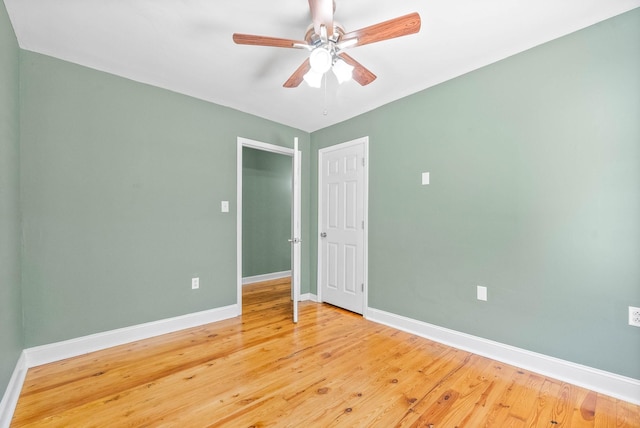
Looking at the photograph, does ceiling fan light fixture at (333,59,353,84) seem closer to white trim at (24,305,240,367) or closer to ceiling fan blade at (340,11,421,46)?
ceiling fan blade at (340,11,421,46)

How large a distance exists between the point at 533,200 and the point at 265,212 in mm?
4105

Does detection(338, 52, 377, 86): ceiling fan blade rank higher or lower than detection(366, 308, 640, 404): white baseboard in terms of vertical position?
higher

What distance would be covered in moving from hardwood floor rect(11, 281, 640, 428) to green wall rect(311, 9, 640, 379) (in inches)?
16.3

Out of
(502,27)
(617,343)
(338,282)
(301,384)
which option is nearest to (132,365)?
(301,384)

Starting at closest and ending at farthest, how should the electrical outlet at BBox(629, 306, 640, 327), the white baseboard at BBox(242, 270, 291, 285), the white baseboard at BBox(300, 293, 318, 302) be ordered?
the electrical outlet at BBox(629, 306, 640, 327), the white baseboard at BBox(300, 293, 318, 302), the white baseboard at BBox(242, 270, 291, 285)

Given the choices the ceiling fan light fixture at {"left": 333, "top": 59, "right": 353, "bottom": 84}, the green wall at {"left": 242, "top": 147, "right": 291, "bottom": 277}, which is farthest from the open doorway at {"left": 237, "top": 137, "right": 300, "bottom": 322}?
the ceiling fan light fixture at {"left": 333, "top": 59, "right": 353, "bottom": 84}

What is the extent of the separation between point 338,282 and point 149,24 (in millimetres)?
3181

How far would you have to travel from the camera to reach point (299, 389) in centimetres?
189

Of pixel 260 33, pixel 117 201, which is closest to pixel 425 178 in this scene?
pixel 260 33

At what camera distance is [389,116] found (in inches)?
123

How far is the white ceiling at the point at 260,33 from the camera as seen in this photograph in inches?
69.9

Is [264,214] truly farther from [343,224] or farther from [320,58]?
[320,58]

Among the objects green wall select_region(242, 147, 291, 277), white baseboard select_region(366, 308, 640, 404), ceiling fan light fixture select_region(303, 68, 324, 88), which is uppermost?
ceiling fan light fixture select_region(303, 68, 324, 88)

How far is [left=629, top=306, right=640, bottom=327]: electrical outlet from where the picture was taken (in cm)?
176
